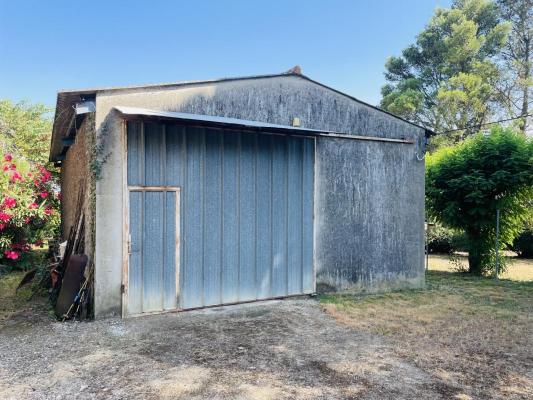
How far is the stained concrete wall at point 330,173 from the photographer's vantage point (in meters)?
5.30

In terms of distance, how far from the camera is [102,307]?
525 centimetres

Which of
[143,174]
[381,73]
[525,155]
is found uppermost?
[381,73]

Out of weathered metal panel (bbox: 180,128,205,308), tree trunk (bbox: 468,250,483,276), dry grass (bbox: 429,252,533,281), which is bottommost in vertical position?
dry grass (bbox: 429,252,533,281)

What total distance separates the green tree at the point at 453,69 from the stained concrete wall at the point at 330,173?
51.6 ft

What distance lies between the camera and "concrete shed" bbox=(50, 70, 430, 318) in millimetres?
5344

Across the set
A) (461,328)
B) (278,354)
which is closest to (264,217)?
(278,354)

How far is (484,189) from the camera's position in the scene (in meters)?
Result: 9.45

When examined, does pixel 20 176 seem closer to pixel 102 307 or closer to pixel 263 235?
pixel 102 307

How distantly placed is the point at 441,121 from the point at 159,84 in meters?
20.5

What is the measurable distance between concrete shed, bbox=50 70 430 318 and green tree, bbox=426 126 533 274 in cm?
274

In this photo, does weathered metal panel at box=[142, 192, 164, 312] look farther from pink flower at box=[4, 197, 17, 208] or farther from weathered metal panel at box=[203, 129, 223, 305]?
pink flower at box=[4, 197, 17, 208]

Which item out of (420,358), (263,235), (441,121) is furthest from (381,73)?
(420,358)

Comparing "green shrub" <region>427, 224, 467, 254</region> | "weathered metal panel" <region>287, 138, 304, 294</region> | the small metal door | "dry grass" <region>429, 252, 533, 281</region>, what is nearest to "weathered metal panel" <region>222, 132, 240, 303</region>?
the small metal door

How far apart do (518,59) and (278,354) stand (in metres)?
25.2
